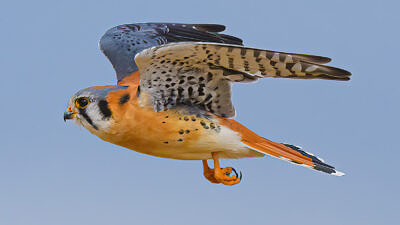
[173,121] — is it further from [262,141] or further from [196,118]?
[262,141]

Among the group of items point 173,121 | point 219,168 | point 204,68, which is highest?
point 204,68

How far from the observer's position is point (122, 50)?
8.13m

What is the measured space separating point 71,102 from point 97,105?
293 millimetres

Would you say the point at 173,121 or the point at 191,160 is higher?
the point at 173,121

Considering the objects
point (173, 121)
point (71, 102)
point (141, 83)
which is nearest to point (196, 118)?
point (173, 121)

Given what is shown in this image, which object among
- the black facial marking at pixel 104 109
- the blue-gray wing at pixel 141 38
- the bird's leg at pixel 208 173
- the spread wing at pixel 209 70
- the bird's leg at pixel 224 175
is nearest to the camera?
the spread wing at pixel 209 70

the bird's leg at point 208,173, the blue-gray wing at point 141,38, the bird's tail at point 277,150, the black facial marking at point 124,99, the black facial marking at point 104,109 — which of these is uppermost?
the blue-gray wing at point 141,38

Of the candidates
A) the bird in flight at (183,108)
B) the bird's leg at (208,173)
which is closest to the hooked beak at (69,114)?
the bird in flight at (183,108)

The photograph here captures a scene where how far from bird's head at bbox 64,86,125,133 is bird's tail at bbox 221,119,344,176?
3.90 feet

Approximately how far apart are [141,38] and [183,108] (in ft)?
6.55

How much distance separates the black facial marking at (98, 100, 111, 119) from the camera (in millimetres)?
6703

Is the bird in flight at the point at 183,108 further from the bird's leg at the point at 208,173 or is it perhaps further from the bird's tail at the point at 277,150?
the bird's leg at the point at 208,173

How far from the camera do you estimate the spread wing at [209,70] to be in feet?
20.0

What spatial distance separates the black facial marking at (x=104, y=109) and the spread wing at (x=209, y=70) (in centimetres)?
39
